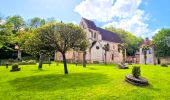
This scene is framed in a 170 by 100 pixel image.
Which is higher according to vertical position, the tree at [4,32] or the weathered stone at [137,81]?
the tree at [4,32]

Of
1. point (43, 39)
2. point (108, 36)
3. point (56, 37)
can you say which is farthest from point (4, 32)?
point (108, 36)

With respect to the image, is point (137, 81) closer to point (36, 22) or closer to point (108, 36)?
point (108, 36)

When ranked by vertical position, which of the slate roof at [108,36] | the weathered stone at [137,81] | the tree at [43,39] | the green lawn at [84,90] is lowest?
the green lawn at [84,90]

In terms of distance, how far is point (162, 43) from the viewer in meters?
88.0

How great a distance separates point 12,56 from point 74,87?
6462cm

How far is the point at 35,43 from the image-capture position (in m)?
33.3

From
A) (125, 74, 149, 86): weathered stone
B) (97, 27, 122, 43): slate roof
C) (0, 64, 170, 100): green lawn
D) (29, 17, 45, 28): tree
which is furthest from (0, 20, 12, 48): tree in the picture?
(29, 17, 45, 28): tree

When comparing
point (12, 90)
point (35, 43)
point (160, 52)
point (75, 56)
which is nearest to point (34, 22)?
point (75, 56)

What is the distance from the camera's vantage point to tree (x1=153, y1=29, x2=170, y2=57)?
84688 mm

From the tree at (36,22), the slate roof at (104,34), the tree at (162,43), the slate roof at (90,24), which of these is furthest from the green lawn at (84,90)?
the tree at (36,22)

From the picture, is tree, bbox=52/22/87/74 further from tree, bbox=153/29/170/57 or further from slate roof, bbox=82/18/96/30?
tree, bbox=153/29/170/57

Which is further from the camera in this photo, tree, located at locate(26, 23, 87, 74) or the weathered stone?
tree, located at locate(26, 23, 87, 74)

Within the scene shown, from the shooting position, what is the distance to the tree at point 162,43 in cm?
8469

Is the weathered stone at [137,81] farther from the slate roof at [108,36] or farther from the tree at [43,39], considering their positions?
the slate roof at [108,36]
